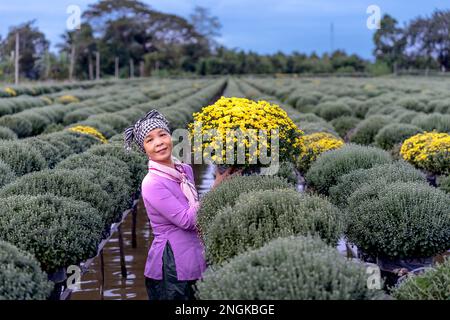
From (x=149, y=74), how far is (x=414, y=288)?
357 ft

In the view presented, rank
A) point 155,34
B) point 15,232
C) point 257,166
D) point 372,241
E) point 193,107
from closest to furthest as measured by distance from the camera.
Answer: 1. point 15,232
2. point 372,241
3. point 257,166
4. point 193,107
5. point 155,34

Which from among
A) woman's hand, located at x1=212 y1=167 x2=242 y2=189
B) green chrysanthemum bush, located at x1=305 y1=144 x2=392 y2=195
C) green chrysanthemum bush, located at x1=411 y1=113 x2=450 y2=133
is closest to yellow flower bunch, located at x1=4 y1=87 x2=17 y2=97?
green chrysanthemum bush, located at x1=411 y1=113 x2=450 y2=133

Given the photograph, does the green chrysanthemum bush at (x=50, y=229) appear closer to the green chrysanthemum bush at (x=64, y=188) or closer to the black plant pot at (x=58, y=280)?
the black plant pot at (x=58, y=280)

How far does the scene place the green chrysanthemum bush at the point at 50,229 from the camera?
5496 mm

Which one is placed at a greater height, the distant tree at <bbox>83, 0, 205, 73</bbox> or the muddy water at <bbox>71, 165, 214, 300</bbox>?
the distant tree at <bbox>83, 0, 205, 73</bbox>

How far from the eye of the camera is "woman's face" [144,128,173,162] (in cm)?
480

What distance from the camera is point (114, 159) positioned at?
897 cm

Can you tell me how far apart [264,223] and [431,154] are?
22.4 feet

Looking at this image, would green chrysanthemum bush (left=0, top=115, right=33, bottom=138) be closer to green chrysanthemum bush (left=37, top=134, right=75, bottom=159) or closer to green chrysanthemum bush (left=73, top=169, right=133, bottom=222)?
green chrysanthemum bush (left=37, top=134, right=75, bottom=159)

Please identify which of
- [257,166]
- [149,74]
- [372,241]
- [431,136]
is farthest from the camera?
[149,74]

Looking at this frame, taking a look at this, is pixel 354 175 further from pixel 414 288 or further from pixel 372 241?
pixel 414 288

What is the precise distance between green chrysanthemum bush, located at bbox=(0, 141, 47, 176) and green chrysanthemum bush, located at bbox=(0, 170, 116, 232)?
6.64 feet

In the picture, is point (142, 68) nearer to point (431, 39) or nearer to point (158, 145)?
point (431, 39)
